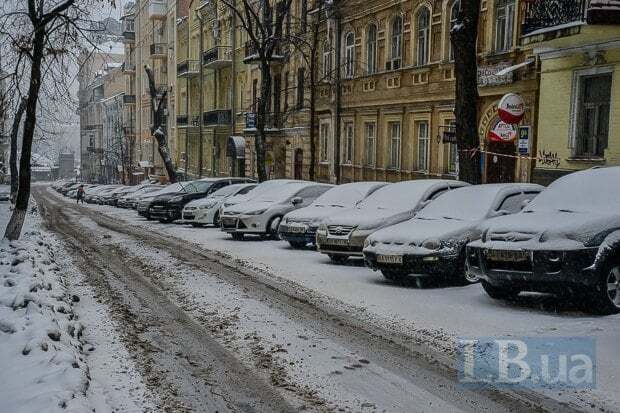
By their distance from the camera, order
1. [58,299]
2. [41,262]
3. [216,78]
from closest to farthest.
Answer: [58,299] → [41,262] → [216,78]

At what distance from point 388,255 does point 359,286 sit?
2.22ft

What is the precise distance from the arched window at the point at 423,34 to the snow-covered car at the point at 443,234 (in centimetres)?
1312

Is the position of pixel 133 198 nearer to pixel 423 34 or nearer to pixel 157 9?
pixel 423 34

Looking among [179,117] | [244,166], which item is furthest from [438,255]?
[179,117]

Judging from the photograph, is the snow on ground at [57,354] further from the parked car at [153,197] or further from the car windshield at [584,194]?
the parked car at [153,197]

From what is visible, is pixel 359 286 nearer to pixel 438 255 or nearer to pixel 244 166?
pixel 438 255

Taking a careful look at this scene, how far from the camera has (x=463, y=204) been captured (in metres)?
11.5

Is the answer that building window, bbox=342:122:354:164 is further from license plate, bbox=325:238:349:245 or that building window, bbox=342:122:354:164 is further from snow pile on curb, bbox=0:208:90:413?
snow pile on curb, bbox=0:208:90:413

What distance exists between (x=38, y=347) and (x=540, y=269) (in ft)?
18.5

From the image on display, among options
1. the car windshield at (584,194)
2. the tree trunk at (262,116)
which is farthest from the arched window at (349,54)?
the car windshield at (584,194)

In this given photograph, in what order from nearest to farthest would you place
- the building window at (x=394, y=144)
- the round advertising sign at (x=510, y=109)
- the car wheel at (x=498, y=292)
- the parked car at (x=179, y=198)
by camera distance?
the car wheel at (x=498, y=292), the round advertising sign at (x=510, y=109), the parked car at (x=179, y=198), the building window at (x=394, y=144)

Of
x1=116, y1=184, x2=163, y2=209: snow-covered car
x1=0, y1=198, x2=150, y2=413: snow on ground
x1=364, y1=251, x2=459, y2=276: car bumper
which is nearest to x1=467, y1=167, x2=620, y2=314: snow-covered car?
x1=364, y1=251, x2=459, y2=276: car bumper

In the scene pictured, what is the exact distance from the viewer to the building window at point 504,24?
65.9 feet

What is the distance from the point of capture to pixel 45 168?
489 feet
